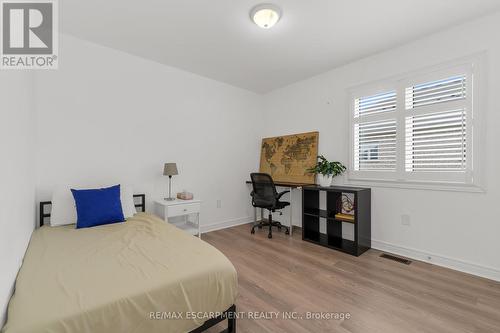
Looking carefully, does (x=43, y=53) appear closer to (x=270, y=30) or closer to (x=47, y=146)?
(x=47, y=146)

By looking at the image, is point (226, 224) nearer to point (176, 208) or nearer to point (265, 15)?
point (176, 208)

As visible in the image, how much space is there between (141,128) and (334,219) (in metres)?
3.07

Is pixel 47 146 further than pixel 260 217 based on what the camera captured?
No

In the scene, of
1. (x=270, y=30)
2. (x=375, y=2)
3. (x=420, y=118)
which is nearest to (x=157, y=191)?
(x=270, y=30)

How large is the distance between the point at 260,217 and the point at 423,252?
272 cm

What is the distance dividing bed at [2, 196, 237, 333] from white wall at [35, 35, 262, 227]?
122 centimetres

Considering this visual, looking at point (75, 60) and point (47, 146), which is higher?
point (75, 60)

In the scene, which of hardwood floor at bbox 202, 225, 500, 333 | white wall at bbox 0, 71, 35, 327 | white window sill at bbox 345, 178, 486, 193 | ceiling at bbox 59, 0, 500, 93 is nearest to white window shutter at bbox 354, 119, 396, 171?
white window sill at bbox 345, 178, 486, 193

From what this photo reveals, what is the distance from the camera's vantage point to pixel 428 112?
107 inches

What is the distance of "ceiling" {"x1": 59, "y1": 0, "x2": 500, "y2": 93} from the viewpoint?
2.20m

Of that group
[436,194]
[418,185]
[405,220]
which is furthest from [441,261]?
[418,185]

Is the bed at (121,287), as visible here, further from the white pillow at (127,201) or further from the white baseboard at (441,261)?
the white baseboard at (441,261)

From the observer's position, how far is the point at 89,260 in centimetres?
154

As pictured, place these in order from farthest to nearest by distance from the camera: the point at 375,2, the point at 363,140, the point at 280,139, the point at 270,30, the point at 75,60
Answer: the point at 280,139 → the point at 363,140 → the point at 75,60 → the point at 270,30 → the point at 375,2
